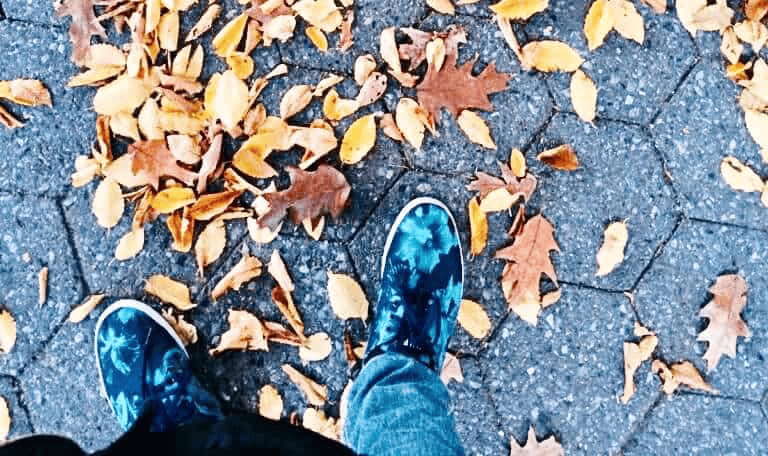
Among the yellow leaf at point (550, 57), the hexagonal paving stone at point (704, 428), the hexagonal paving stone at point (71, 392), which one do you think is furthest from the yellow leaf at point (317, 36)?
the hexagonal paving stone at point (704, 428)

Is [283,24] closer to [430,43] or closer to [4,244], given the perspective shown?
[430,43]

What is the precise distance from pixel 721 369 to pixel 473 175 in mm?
756

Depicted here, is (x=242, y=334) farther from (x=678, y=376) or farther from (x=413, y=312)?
(x=678, y=376)

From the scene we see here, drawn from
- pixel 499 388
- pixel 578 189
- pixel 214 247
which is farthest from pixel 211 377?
pixel 578 189

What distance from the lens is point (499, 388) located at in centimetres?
196

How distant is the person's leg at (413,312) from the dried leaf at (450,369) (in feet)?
0.11

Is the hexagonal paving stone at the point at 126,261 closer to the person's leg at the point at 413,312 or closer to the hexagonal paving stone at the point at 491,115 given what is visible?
the person's leg at the point at 413,312

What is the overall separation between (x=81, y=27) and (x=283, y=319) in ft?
2.76

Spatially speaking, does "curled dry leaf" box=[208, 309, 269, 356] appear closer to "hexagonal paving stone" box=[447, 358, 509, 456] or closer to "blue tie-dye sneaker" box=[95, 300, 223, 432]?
"blue tie-dye sneaker" box=[95, 300, 223, 432]

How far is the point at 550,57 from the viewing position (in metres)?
1.97

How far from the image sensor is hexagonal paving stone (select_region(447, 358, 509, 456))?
1.95 m

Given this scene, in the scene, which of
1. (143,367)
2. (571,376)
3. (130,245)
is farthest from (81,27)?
(571,376)

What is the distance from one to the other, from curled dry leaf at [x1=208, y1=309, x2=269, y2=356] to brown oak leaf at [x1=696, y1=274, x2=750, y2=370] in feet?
3.42

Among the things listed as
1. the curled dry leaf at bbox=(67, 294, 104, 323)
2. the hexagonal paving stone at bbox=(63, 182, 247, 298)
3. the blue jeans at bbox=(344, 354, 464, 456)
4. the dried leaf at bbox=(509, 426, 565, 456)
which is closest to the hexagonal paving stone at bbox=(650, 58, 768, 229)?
the dried leaf at bbox=(509, 426, 565, 456)
